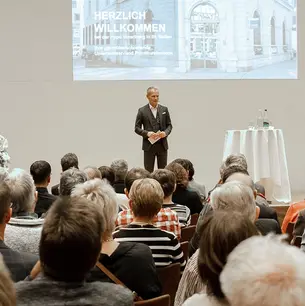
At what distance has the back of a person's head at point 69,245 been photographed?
184 cm

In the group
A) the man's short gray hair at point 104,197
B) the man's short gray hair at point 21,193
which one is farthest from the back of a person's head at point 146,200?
the man's short gray hair at point 21,193

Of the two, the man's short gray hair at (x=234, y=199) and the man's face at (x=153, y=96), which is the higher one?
the man's face at (x=153, y=96)

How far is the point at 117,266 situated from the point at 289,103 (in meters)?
7.46

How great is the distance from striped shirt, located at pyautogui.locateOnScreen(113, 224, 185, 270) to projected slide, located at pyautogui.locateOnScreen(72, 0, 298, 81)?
635 cm

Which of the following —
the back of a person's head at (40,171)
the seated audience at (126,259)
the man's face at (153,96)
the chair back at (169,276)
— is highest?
the man's face at (153,96)

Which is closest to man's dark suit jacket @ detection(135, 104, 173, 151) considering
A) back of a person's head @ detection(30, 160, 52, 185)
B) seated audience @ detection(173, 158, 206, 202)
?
seated audience @ detection(173, 158, 206, 202)

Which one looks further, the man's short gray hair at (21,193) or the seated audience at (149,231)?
the man's short gray hair at (21,193)

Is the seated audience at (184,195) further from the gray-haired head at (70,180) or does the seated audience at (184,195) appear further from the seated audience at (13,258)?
the seated audience at (13,258)

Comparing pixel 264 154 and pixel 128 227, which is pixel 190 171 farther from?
pixel 264 154

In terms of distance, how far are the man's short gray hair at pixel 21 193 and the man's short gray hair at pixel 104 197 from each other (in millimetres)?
572

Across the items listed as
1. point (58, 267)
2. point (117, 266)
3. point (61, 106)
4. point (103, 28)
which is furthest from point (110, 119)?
point (58, 267)

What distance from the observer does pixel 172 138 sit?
948 centimetres

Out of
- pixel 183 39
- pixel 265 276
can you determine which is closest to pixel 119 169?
pixel 183 39

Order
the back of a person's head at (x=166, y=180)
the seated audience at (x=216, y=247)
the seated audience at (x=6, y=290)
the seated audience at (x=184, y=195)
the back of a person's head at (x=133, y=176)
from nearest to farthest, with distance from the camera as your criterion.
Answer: the seated audience at (x=6, y=290)
the seated audience at (x=216, y=247)
the back of a person's head at (x=166, y=180)
the back of a person's head at (x=133, y=176)
the seated audience at (x=184, y=195)
